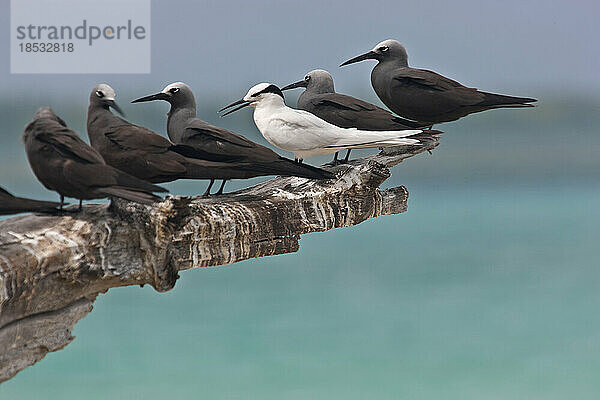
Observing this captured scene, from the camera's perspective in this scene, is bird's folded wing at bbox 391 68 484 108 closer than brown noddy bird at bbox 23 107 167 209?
No

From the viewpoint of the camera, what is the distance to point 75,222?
95.7 inches

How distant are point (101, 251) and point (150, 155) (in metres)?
0.37

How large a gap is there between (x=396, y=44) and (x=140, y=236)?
4.84 ft

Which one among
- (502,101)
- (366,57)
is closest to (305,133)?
(366,57)

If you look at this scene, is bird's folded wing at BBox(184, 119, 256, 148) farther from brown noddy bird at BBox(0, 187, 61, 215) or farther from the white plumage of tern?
brown noddy bird at BBox(0, 187, 61, 215)

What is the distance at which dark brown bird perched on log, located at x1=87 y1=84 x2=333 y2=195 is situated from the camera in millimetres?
2551

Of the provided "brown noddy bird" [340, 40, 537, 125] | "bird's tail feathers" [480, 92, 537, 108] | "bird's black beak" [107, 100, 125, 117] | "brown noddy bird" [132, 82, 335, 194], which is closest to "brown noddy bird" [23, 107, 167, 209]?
"bird's black beak" [107, 100, 125, 117]

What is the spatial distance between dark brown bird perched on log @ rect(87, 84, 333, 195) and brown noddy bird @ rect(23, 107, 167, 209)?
23 cm

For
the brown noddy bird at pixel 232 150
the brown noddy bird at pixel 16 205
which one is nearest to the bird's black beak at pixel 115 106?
the brown noddy bird at pixel 232 150

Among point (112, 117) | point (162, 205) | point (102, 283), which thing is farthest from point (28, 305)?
point (112, 117)

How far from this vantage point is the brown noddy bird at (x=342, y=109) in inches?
121

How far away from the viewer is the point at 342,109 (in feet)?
10.2

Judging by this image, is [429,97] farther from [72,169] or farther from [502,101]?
[72,169]

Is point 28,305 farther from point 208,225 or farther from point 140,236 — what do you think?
point 208,225
